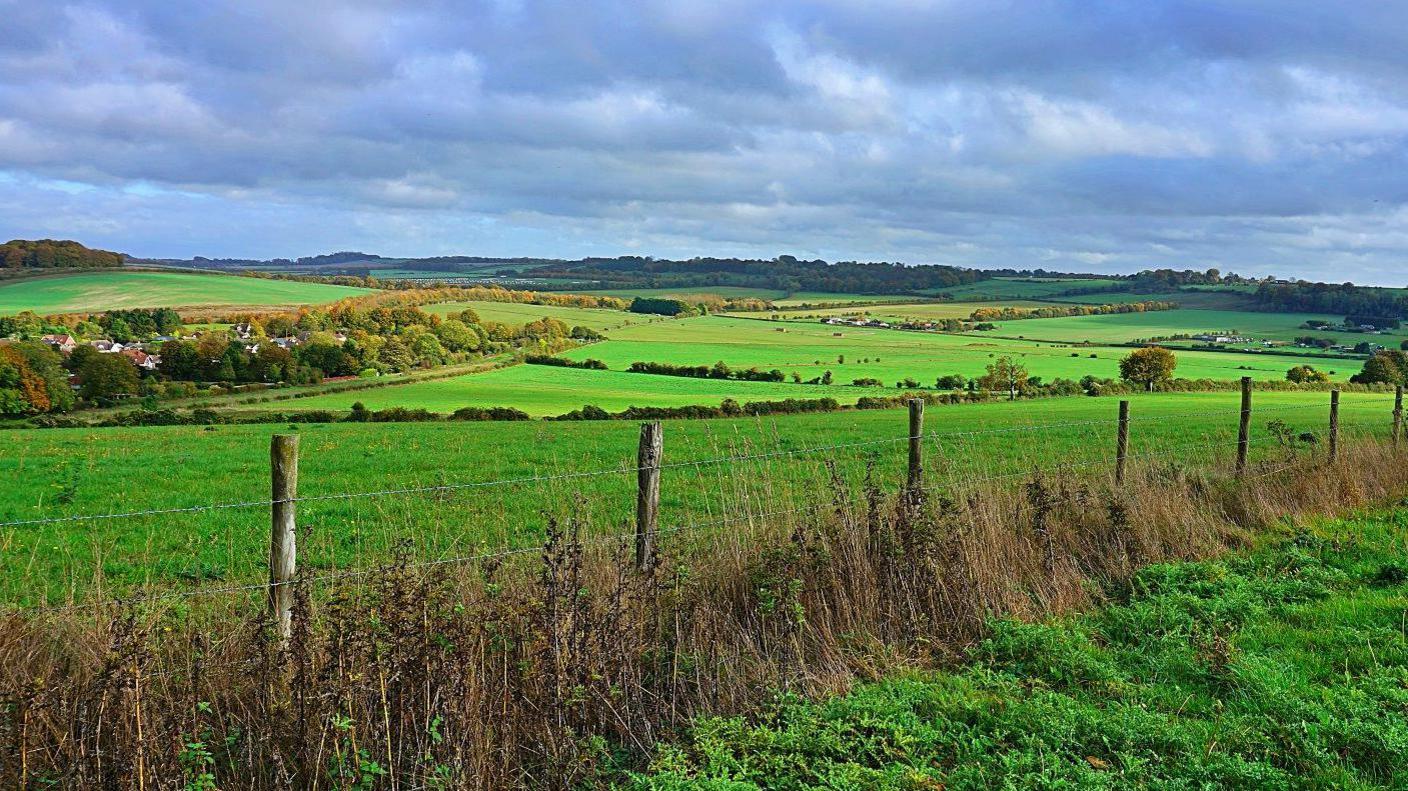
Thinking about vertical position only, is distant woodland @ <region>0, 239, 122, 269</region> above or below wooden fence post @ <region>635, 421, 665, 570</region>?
above

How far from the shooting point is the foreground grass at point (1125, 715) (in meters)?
4.84

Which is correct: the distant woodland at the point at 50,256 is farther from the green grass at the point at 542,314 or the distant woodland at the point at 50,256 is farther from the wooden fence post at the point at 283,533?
the wooden fence post at the point at 283,533

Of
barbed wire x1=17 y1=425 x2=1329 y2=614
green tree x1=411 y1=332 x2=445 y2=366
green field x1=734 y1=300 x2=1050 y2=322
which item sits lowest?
green tree x1=411 y1=332 x2=445 y2=366

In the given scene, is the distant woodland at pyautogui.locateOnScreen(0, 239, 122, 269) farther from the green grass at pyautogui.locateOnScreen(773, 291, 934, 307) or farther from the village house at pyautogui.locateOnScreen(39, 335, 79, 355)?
the green grass at pyautogui.locateOnScreen(773, 291, 934, 307)

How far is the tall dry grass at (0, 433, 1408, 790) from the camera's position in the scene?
4547 millimetres

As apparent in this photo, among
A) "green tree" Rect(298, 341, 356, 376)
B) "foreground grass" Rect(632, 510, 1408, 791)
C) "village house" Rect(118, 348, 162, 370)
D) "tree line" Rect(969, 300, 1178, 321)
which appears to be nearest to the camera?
"foreground grass" Rect(632, 510, 1408, 791)

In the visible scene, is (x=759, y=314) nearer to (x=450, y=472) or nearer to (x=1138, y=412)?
(x=1138, y=412)

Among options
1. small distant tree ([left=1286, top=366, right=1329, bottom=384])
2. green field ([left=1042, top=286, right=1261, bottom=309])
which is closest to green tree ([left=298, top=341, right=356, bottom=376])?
small distant tree ([left=1286, top=366, right=1329, bottom=384])

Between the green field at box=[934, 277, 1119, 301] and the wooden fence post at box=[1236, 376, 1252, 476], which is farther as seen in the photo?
the green field at box=[934, 277, 1119, 301]

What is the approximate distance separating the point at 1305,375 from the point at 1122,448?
68.7m

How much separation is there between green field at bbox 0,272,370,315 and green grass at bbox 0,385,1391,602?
249ft

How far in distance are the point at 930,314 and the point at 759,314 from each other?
1023 inches

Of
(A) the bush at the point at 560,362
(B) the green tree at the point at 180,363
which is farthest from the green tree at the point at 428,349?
(B) the green tree at the point at 180,363

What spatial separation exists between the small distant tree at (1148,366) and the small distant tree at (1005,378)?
9457 millimetres
